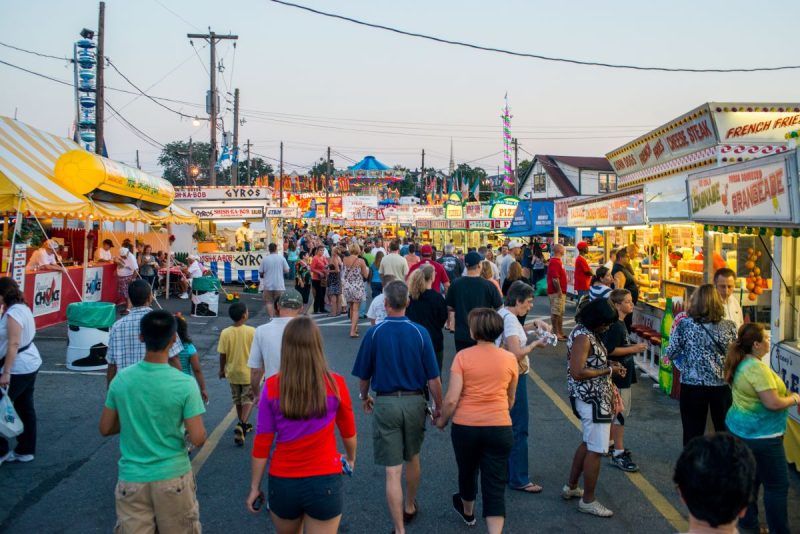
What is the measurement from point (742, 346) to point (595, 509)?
1.60 meters

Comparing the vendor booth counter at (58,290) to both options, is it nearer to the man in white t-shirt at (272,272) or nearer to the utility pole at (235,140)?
the man in white t-shirt at (272,272)

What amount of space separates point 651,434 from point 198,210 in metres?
19.5

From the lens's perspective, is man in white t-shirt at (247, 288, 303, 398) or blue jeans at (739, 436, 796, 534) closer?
blue jeans at (739, 436, 796, 534)

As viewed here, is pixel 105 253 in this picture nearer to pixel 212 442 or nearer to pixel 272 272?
pixel 272 272

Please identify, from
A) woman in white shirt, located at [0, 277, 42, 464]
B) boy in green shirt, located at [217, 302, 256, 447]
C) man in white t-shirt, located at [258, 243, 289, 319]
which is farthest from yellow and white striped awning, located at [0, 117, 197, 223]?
boy in green shirt, located at [217, 302, 256, 447]

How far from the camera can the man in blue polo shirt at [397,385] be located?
4.53 m

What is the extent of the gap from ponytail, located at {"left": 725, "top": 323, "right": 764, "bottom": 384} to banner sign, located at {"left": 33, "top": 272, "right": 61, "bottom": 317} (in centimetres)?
1218

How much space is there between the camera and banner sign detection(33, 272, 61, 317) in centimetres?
1295

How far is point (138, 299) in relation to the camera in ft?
16.4

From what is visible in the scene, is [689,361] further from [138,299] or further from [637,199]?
[637,199]

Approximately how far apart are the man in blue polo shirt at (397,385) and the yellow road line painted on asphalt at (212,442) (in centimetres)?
214

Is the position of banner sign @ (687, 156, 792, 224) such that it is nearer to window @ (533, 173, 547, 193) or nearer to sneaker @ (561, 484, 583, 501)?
sneaker @ (561, 484, 583, 501)

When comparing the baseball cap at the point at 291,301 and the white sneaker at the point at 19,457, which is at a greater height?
the baseball cap at the point at 291,301

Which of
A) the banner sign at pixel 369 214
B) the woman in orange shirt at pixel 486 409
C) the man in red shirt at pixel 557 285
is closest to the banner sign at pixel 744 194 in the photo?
the woman in orange shirt at pixel 486 409
